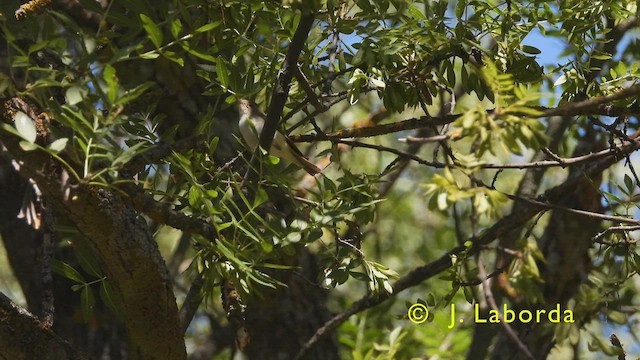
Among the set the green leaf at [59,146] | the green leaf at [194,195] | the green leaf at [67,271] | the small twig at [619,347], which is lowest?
the small twig at [619,347]

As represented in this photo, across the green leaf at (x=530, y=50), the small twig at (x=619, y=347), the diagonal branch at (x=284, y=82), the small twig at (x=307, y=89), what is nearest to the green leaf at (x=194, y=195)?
the diagonal branch at (x=284, y=82)

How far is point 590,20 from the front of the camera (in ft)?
7.16

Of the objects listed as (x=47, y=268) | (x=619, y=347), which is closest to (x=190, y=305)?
(x=47, y=268)

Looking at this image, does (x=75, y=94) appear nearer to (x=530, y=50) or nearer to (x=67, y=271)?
(x=67, y=271)

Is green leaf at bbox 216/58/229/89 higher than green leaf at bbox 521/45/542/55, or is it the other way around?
green leaf at bbox 521/45/542/55

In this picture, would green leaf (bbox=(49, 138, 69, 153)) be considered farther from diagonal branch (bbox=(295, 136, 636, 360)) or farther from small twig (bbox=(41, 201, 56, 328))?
diagonal branch (bbox=(295, 136, 636, 360))

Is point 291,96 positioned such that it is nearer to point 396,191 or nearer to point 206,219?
point 206,219

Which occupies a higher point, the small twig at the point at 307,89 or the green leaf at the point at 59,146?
the small twig at the point at 307,89

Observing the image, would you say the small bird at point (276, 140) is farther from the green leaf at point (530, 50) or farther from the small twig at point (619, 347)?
the small twig at point (619, 347)

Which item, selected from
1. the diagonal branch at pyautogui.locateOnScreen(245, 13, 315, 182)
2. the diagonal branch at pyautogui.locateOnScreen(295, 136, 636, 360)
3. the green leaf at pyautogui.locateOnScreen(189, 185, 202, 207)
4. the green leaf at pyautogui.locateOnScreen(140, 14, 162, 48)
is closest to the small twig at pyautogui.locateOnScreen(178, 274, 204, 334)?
the diagonal branch at pyautogui.locateOnScreen(295, 136, 636, 360)

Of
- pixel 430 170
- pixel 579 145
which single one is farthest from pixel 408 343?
pixel 430 170

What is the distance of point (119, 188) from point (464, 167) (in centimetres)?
71

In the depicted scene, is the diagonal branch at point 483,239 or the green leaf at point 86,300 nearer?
the green leaf at point 86,300

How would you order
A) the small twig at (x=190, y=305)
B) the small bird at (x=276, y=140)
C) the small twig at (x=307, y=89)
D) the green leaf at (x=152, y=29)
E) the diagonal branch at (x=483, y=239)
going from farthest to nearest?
the small twig at (x=190, y=305)
the small bird at (x=276, y=140)
the diagonal branch at (x=483, y=239)
the small twig at (x=307, y=89)
the green leaf at (x=152, y=29)
